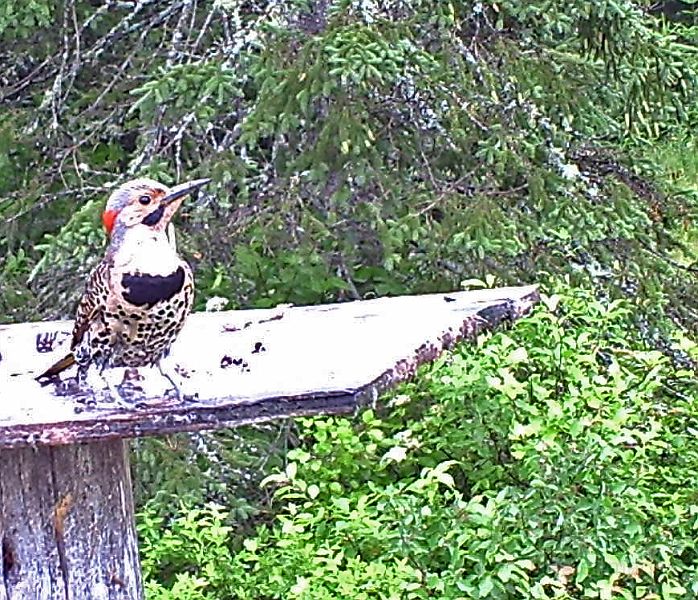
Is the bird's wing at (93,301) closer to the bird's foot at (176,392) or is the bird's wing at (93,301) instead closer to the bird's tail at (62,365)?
the bird's tail at (62,365)

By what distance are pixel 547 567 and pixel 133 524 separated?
137 centimetres

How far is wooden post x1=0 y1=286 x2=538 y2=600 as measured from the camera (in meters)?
2.00

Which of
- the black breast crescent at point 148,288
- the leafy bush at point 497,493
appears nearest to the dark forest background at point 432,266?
the leafy bush at point 497,493

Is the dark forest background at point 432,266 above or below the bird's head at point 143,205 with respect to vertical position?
below

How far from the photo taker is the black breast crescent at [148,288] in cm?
226

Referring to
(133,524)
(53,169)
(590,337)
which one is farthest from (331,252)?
(133,524)

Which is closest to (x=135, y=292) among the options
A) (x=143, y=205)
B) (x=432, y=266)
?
(x=143, y=205)

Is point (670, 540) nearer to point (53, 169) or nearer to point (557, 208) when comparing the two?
point (557, 208)

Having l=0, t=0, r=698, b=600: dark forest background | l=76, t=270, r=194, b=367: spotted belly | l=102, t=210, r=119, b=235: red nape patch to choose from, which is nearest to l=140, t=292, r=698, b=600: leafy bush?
l=0, t=0, r=698, b=600: dark forest background

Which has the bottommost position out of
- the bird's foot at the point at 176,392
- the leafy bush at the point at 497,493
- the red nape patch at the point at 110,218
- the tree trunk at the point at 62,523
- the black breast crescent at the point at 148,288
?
the leafy bush at the point at 497,493

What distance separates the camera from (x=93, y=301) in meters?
2.33

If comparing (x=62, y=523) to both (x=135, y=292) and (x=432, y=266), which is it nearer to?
(x=135, y=292)

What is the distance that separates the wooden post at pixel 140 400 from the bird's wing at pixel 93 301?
0.38 ft

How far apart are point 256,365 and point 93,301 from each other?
0.99 ft
